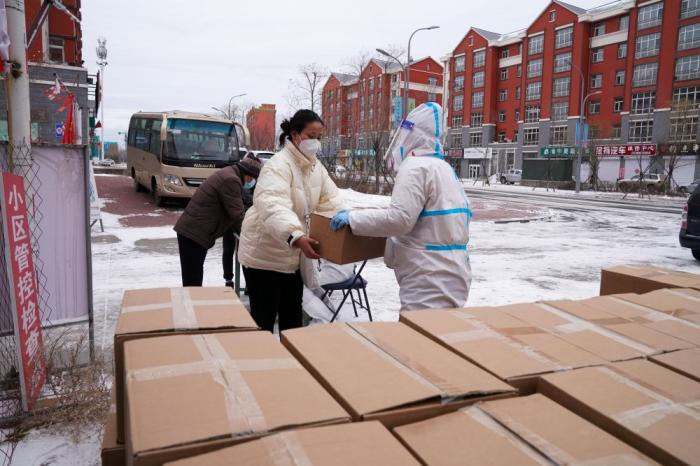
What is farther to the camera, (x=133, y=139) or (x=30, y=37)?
(x=133, y=139)

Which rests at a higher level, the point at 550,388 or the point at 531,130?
the point at 531,130

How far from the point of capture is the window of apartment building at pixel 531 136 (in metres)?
56.2

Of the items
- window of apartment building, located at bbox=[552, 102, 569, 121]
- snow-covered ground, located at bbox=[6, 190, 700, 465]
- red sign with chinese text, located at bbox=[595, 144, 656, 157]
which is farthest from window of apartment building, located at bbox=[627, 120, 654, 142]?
snow-covered ground, located at bbox=[6, 190, 700, 465]

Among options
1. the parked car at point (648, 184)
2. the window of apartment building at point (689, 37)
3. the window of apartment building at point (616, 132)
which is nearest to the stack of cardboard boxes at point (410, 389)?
the parked car at point (648, 184)

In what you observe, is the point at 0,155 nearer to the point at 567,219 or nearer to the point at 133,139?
the point at 567,219

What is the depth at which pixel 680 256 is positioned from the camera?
976cm

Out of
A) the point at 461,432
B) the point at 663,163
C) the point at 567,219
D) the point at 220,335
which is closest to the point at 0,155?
the point at 220,335

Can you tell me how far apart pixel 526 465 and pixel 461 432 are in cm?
17

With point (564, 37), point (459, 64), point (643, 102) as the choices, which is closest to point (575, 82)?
point (564, 37)

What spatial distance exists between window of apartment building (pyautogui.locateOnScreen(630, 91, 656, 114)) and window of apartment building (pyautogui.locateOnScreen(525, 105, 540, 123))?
10.3 meters

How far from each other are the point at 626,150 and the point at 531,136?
12478 mm

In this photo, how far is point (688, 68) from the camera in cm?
4266

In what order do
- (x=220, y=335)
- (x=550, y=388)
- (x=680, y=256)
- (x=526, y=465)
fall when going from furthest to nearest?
(x=680, y=256)
(x=220, y=335)
(x=550, y=388)
(x=526, y=465)

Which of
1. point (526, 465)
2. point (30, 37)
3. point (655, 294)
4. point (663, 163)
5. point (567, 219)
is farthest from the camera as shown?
point (663, 163)
